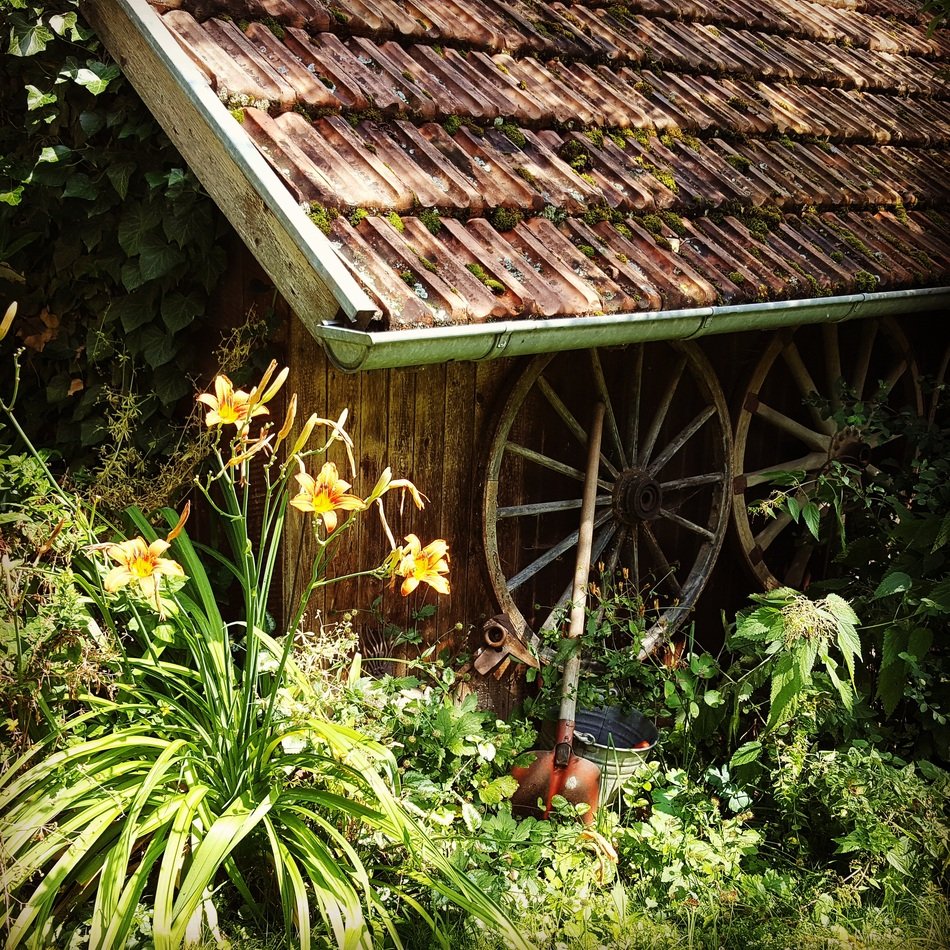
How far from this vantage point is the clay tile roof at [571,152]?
297 centimetres

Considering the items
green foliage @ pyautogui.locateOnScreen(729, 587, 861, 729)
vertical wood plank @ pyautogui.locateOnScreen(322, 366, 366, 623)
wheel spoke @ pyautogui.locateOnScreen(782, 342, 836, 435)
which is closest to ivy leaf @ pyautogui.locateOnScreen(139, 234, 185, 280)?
vertical wood plank @ pyautogui.locateOnScreen(322, 366, 366, 623)

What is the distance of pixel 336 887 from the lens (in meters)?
2.58

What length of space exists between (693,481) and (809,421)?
1.15 meters

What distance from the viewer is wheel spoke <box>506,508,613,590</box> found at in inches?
163

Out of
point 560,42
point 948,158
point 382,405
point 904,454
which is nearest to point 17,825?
point 382,405

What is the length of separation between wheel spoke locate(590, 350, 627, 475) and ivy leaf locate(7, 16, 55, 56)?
7.17ft

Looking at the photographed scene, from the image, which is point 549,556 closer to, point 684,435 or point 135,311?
point 684,435

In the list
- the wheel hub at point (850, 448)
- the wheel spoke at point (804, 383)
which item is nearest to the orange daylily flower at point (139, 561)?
the wheel spoke at point (804, 383)

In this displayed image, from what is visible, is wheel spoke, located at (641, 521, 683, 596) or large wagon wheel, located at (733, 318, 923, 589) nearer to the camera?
wheel spoke, located at (641, 521, 683, 596)

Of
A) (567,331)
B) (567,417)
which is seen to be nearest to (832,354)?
(567,417)

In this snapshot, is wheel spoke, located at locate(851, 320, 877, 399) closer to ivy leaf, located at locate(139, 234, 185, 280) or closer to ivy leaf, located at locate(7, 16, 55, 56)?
ivy leaf, located at locate(139, 234, 185, 280)

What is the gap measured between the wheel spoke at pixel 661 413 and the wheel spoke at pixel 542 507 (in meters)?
0.27

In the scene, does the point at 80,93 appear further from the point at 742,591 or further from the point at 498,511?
the point at 742,591

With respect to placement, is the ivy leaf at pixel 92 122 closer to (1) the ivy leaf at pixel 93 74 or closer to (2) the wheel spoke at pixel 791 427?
(1) the ivy leaf at pixel 93 74
